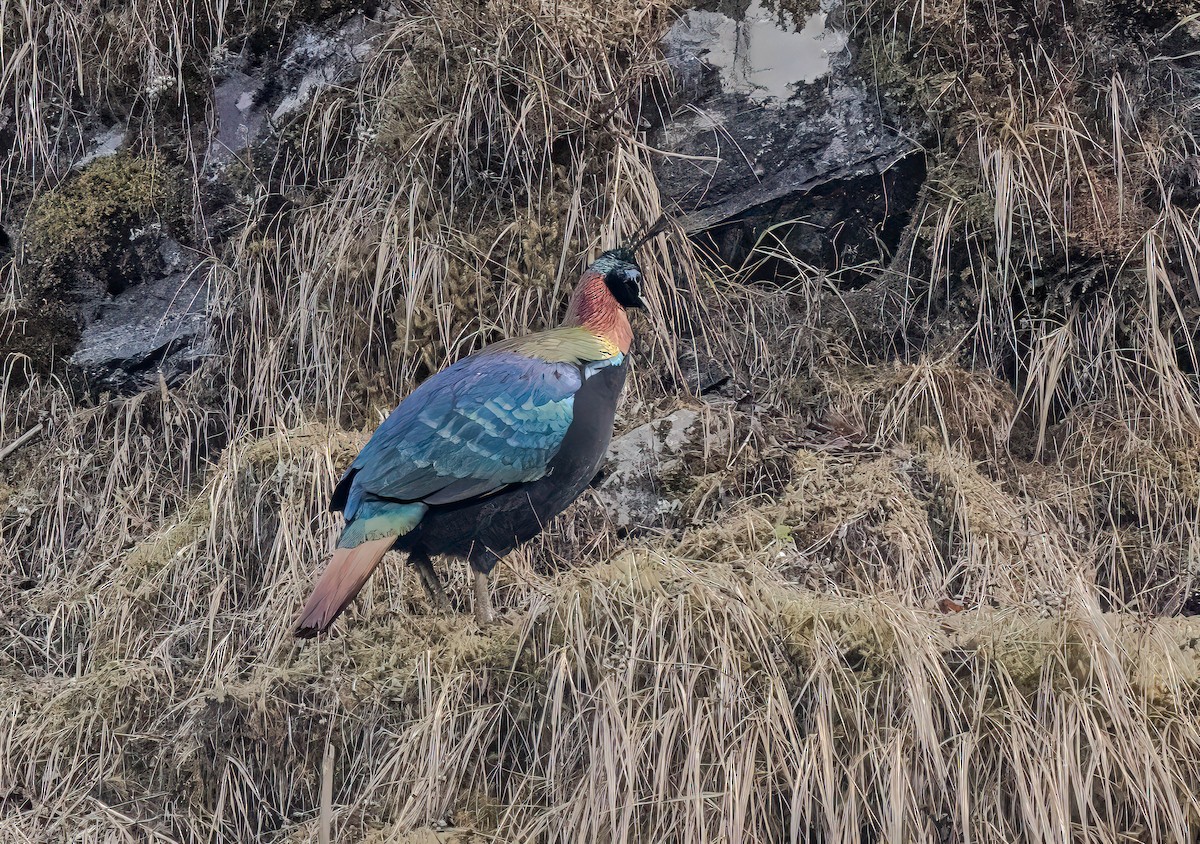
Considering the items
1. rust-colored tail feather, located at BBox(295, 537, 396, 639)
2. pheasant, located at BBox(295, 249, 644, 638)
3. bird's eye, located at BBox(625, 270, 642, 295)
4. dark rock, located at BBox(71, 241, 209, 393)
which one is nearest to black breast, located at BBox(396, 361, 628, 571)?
pheasant, located at BBox(295, 249, 644, 638)

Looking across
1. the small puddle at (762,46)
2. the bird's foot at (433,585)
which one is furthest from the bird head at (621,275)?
the small puddle at (762,46)

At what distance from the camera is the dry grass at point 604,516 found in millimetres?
2529

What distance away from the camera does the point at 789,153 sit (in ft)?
13.2

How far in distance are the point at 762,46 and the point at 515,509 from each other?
2174mm

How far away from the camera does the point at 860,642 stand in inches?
104

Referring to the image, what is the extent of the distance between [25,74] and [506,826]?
3.32 metres

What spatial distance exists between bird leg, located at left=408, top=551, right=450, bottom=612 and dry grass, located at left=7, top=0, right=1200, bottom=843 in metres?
0.11

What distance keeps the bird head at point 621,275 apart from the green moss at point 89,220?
1.83 m

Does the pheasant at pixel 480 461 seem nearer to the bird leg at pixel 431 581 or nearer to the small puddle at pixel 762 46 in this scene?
the bird leg at pixel 431 581

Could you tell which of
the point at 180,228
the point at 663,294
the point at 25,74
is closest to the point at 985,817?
the point at 663,294

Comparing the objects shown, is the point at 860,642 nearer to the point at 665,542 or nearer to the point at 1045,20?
the point at 665,542

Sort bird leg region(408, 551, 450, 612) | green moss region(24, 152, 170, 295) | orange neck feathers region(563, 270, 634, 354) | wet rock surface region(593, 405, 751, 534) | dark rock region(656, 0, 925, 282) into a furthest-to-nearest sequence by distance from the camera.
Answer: green moss region(24, 152, 170, 295) < dark rock region(656, 0, 925, 282) < wet rock surface region(593, 405, 751, 534) < orange neck feathers region(563, 270, 634, 354) < bird leg region(408, 551, 450, 612)

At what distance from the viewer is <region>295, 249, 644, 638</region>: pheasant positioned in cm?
285

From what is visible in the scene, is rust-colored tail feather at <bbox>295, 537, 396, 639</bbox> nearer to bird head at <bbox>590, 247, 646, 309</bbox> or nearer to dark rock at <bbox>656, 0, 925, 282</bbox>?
bird head at <bbox>590, 247, 646, 309</bbox>
